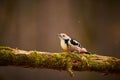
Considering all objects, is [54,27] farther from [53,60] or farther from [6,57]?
[6,57]

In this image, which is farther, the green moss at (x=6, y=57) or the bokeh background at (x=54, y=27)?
the bokeh background at (x=54, y=27)

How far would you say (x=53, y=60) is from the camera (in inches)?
103

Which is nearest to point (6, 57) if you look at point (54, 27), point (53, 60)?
point (53, 60)

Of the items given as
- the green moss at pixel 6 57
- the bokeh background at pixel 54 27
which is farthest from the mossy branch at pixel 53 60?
the bokeh background at pixel 54 27

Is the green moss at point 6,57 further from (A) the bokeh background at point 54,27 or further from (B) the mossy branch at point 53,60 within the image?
(A) the bokeh background at point 54,27

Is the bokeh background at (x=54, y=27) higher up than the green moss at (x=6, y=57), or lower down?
higher up

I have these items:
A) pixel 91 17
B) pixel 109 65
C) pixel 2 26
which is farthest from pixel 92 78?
pixel 2 26

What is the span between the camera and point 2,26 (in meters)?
3.75

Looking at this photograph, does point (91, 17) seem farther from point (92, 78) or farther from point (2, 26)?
point (2, 26)

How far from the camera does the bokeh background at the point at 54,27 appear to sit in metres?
3.75

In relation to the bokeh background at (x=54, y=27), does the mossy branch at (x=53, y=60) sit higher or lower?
lower

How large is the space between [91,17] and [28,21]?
926 millimetres

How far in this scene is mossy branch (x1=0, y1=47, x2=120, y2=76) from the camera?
256 cm

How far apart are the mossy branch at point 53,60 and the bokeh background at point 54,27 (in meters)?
1.13
